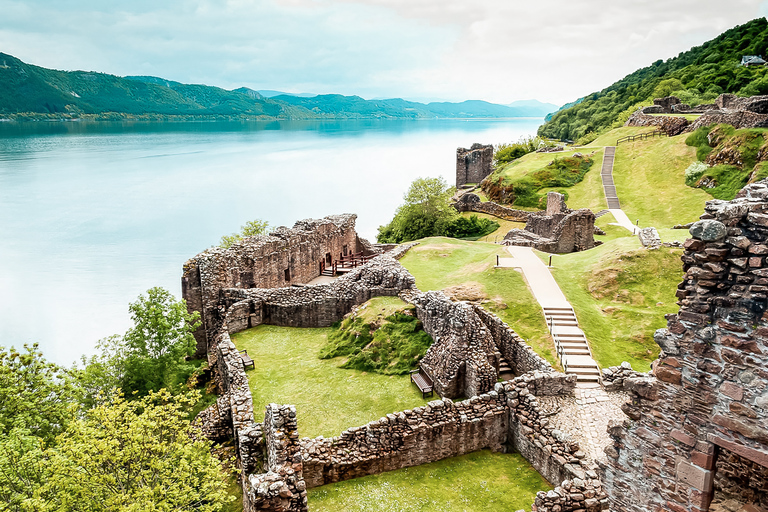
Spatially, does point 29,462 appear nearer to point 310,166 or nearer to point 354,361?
point 354,361

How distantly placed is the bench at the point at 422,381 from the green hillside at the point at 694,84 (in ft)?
297

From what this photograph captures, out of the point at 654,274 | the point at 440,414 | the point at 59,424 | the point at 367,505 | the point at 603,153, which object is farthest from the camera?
the point at 603,153

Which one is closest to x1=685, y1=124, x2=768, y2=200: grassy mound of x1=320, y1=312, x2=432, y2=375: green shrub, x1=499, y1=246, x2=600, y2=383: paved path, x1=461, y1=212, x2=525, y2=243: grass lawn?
x1=461, y1=212, x2=525, y2=243: grass lawn

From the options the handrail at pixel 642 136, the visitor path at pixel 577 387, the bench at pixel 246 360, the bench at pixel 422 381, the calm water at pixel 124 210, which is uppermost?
the handrail at pixel 642 136

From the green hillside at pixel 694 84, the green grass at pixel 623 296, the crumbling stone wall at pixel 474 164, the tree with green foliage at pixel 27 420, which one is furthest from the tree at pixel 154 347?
the green hillside at pixel 694 84

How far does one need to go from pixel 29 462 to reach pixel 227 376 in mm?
8784

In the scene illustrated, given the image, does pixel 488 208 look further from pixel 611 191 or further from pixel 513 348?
pixel 513 348

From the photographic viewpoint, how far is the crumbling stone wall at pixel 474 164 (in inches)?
4058

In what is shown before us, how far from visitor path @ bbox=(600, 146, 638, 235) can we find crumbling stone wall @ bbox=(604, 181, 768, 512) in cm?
3889

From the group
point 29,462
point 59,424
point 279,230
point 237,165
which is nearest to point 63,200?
point 237,165

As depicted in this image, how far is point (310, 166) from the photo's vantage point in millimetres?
167375

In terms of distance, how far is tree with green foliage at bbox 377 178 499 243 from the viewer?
6138cm

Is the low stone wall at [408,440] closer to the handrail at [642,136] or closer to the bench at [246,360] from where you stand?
the bench at [246,360]

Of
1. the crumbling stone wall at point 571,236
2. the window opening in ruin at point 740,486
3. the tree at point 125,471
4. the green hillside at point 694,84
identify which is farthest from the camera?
the green hillside at point 694,84
